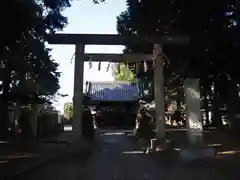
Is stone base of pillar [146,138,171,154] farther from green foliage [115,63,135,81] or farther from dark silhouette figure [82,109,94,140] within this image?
green foliage [115,63,135,81]

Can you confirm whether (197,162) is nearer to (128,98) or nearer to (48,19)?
(48,19)

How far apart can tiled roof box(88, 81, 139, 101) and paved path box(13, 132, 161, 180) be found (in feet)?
86.6

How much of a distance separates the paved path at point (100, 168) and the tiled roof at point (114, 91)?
86.6 ft

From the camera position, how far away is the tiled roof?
45984mm

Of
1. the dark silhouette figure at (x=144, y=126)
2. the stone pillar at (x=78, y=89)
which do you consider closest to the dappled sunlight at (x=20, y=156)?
the stone pillar at (x=78, y=89)

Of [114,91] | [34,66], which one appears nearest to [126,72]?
[34,66]

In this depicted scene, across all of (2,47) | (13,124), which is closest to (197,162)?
(2,47)

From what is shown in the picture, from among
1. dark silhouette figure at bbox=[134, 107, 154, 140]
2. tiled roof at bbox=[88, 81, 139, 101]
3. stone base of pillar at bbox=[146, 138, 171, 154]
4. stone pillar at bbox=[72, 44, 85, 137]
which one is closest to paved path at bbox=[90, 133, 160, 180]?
stone base of pillar at bbox=[146, 138, 171, 154]

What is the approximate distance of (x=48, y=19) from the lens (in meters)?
22.1

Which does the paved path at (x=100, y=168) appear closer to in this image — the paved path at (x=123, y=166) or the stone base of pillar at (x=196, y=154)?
the paved path at (x=123, y=166)

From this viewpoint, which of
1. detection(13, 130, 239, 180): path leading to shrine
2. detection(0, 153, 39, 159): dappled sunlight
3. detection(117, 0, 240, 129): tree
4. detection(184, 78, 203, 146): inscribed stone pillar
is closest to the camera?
detection(13, 130, 239, 180): path leading to shrine

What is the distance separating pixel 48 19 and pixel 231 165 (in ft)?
41.2

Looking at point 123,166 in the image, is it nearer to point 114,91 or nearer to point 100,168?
point 100,168

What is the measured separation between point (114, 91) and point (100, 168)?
33.8m
